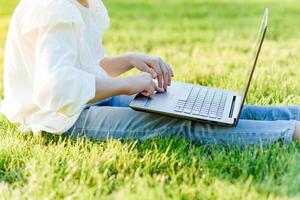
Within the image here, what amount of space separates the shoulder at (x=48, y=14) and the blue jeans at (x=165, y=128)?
36 cm

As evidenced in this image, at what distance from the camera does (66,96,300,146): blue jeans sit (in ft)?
8.21

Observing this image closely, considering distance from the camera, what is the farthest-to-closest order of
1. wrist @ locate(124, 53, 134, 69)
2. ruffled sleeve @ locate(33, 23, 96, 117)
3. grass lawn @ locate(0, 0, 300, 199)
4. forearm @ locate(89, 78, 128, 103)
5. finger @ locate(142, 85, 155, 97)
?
wrist @ locate(124, 53, 134, 69)
finger @ locate(142, 85, 155, 97)
forearm @ locate(89, 78, 128, 103)
ruffled sleeve @ locate(33, 23, 96, 117)
grass lawn @ locate(0, 0, 300, 199)

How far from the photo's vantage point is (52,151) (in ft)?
7.90

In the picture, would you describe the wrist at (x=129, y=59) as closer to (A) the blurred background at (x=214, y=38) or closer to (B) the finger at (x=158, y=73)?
(B) the finger at (x=158, y=73)

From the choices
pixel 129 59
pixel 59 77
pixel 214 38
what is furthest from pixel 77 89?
pixel 214 38

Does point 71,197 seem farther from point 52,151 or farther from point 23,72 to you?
point 23,72

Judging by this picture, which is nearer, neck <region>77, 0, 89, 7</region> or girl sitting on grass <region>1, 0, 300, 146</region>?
girl sitting on grass <region>1, 0, 300, 146</region>

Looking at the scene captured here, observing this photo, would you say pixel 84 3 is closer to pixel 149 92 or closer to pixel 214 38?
pixel 149 92

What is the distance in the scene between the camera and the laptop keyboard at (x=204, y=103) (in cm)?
246

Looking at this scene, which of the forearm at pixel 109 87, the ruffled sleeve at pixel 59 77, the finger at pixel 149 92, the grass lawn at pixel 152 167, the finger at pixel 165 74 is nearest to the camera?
the grass lawn at pixel 152 167

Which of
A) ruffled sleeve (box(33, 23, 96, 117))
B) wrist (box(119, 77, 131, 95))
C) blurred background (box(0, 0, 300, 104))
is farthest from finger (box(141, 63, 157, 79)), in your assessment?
blurred background (box(0, 0, 300, 104))

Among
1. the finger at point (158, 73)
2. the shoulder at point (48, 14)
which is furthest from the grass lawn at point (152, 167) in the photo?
the shoulder at point (48, 14)

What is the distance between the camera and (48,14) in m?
2.36

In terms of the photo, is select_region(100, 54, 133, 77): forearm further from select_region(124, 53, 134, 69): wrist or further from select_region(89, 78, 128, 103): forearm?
select_region(89, 78, 128, 103): forearm
